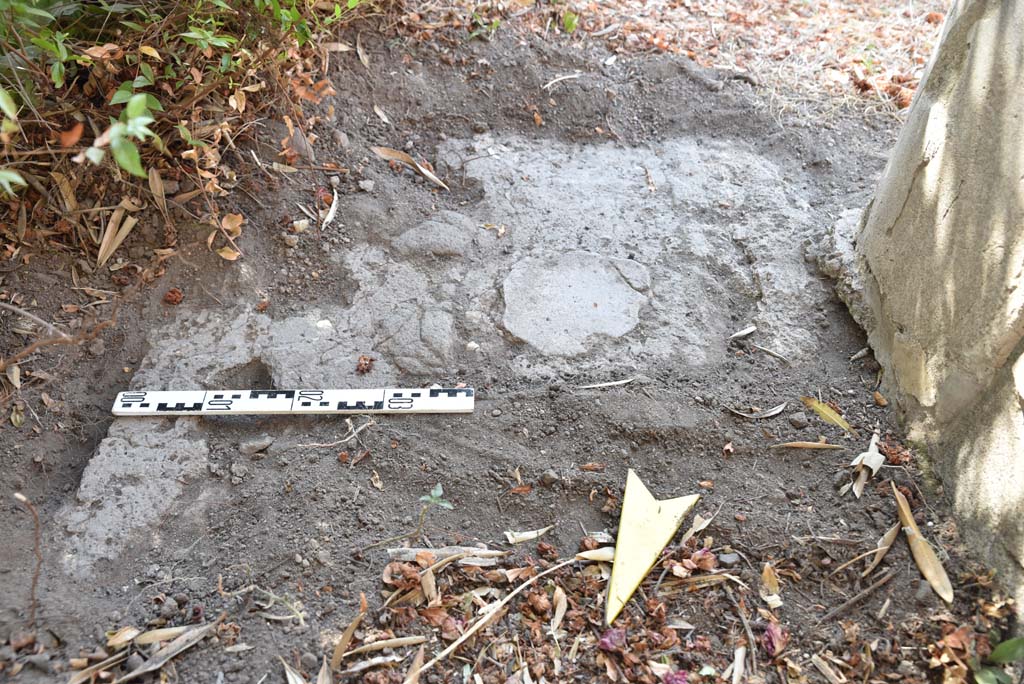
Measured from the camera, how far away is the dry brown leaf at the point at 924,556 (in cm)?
206

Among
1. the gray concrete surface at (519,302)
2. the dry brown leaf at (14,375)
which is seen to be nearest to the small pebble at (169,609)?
the gray concrete surface at (519,302)

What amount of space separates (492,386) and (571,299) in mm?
482

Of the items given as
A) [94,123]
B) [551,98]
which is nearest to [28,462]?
[94,123]

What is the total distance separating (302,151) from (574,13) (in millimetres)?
1541

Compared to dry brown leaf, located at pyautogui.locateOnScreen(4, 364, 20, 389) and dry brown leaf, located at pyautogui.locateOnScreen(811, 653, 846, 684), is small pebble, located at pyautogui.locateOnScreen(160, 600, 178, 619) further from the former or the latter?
dry brown leaf, located at pyautogui.locateOnScreen(811, 653, 846, 684)

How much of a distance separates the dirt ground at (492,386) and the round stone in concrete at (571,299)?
11 millimetres

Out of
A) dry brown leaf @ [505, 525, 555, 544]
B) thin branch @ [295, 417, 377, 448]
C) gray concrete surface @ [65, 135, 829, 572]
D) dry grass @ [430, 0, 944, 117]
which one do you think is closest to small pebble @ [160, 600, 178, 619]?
gray concrete surface @ [65, 135, 829, 572]

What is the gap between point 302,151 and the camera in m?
3.17

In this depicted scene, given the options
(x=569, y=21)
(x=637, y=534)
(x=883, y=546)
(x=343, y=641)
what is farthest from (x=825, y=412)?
(x=569, y=21)

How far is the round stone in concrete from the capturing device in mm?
2758

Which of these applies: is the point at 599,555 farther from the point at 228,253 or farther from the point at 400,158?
the point at 400,158

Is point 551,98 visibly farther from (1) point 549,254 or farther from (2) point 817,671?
(2) point 817,671

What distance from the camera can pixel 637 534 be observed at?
2.18m

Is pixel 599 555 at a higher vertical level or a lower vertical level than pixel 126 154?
lower
